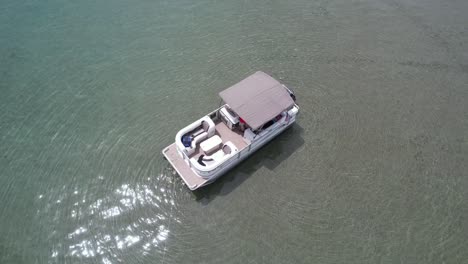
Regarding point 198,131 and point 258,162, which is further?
point 258,162

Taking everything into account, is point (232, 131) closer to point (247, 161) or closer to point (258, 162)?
point (247, 161)

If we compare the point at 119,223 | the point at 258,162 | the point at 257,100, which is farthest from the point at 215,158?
the point at 119,223

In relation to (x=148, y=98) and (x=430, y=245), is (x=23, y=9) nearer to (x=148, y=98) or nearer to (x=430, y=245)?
(x=148, y=98)

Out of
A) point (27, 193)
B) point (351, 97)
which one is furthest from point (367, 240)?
point (27, 193)

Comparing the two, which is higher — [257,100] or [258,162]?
[257,100]

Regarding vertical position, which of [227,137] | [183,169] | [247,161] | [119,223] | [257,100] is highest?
[257,100]

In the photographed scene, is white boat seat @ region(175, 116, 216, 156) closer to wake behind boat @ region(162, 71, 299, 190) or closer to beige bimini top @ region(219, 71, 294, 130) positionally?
wake behind boat @ region(162, 71, 299, 190)
